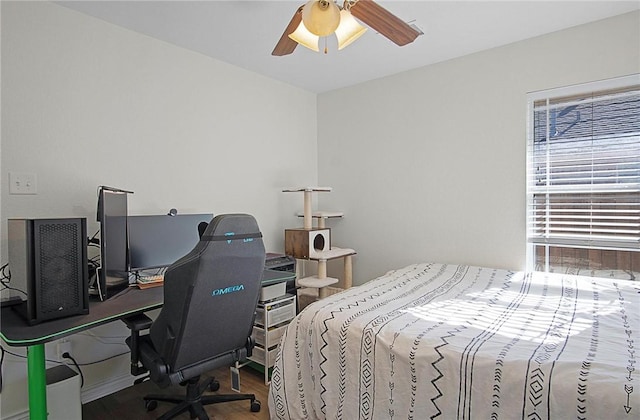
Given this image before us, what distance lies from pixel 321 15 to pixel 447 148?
1.88 metres

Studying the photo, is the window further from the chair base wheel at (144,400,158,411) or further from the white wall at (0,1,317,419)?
the chair base wheel at (144,400,158,411)

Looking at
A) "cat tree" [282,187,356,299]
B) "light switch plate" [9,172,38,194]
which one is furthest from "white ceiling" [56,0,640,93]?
"cat tree" [282,187,356,299]

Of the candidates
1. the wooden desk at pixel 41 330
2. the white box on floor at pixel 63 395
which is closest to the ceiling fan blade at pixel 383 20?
the wooden desk at pixel 41 330

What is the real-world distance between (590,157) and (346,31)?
2006mm

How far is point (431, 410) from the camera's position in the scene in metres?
1.44

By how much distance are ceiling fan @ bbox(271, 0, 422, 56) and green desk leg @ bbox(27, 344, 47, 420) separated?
5.73 feet

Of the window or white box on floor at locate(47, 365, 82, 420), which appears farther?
the window

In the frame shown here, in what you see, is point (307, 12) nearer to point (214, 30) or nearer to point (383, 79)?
point (214, 30)

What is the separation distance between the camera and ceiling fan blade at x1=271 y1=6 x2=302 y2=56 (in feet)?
5.73

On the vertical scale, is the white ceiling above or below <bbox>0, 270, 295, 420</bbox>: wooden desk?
above

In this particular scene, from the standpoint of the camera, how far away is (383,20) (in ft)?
5.58

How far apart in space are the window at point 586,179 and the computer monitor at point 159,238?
8.18 ft

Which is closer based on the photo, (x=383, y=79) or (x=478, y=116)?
(x=478, y=116)

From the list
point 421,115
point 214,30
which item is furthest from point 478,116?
point 214,30
